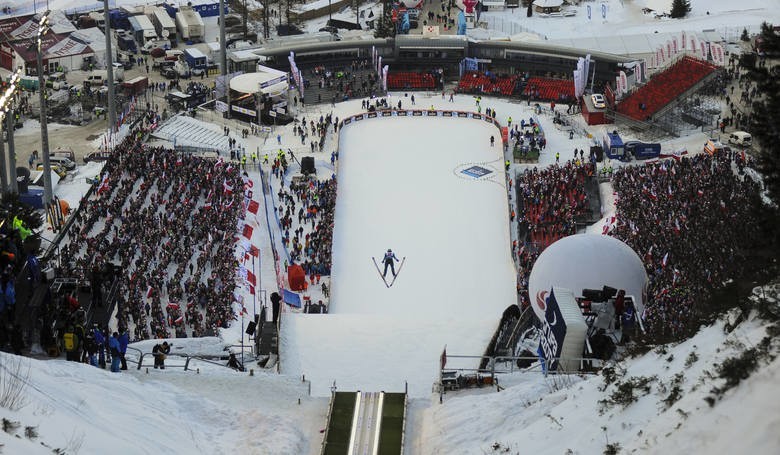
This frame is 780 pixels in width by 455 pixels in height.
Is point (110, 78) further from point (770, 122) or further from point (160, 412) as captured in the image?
point (770, 122)

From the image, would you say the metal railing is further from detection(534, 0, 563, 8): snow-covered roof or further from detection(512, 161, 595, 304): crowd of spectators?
detection(534, 0, 563, 8): snow-covered roof

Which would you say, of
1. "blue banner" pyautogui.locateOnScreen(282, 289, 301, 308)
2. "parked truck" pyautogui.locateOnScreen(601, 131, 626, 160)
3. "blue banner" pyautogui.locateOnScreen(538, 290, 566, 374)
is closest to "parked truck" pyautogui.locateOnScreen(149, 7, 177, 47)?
"parked truck" pyautogui.locateOnScreen(601, 131, 626, 160)

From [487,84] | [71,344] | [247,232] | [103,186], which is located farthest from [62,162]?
[71,344]

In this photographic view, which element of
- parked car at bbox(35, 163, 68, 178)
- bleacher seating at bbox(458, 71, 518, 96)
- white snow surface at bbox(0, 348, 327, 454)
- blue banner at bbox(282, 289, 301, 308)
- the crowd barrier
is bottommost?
parked car at bbox(35, 163, 68, 178)

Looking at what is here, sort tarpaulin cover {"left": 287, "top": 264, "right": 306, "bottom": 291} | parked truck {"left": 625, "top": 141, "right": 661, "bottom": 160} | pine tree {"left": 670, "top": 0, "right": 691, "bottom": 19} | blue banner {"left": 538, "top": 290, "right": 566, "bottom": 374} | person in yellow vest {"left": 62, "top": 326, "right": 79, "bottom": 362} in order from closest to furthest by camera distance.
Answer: person in yellow vest {"left": 62, "top": 326, "right": 79, "bottom": 362} < blue banner {"left": 538, "top": 290, "right": 566, "bottom": 374} < tarpaulin cover {"left": 287, "top": 264, "right": 306, "bottom": 291} < parked truck {"left": 625, "top": 141, "right": 661, "bottom": 160} < pine tree {"left": 670, "top": 0, "right": 691, "bottom": 19}

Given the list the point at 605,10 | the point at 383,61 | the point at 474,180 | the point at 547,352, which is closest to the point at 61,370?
the point at 547,352

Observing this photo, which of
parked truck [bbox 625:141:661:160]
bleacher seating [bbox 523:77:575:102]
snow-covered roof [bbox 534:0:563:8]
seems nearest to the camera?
parked truck [bbox 625:141:661:160]

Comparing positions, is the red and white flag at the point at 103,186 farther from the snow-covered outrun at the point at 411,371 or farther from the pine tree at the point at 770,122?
the pine tree at the point at 770,122
